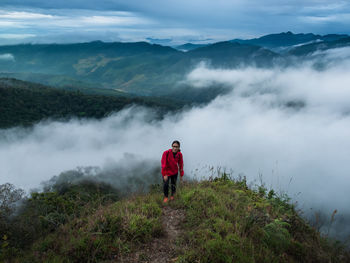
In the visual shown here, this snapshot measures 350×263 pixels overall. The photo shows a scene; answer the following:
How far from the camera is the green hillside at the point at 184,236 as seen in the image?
437cm

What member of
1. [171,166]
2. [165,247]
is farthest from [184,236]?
[171,166]

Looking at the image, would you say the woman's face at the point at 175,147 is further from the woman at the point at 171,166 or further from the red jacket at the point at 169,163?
the red jacket at the point at 169,163

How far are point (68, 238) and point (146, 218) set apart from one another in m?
1.69

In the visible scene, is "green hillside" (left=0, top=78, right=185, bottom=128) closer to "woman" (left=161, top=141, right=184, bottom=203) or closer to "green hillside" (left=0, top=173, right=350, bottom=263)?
"woman" (left=161, top=141, right=184, bottom=203)

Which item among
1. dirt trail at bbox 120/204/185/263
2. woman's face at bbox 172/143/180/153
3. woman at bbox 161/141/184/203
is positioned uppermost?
woman's face at bbox 172/143/180/153

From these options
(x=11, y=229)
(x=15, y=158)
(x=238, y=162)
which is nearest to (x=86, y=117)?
(x=15, y=158)

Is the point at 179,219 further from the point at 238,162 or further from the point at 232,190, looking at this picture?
the point at 238,162

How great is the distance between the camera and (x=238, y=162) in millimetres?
174125

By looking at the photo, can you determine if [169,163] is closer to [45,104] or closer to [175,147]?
[175,147]

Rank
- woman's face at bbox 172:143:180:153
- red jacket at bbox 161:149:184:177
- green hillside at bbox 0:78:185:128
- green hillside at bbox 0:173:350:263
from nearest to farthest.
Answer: green hillside at bbox 0:173:350:263, woman's face at bbox 172:143:180:153, red jacket at bbox 161:149:184:177, green hillside at bbox 0:78:185:128

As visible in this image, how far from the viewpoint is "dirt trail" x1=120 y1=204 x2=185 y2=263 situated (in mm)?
4383

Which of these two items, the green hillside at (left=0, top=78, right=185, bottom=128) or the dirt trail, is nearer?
the dirt trail

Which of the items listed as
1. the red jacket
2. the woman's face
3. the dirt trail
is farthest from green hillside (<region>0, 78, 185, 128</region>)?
the dirt trail

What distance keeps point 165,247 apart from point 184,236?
473mm
